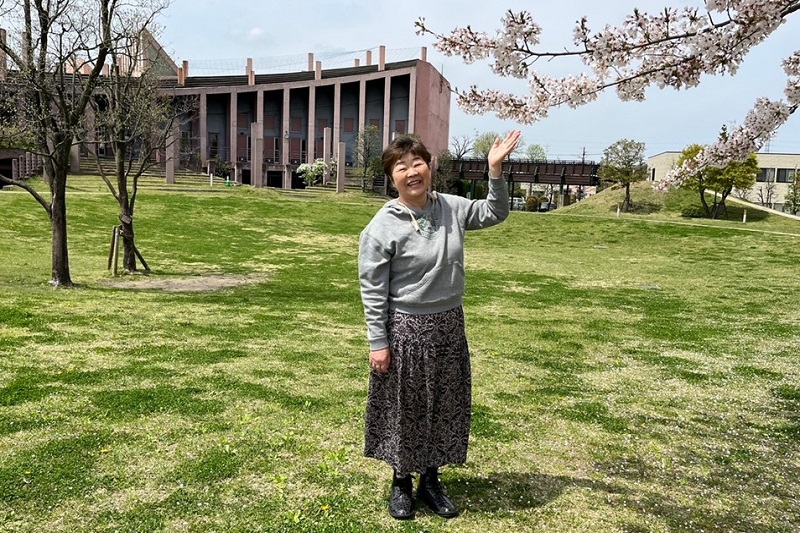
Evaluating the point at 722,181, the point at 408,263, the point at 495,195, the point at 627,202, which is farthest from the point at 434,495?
the point at 627,202

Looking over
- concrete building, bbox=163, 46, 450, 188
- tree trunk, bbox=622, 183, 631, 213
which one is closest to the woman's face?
tree trunk, bbox=622, 183, 631, 213

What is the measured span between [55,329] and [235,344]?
2.35m

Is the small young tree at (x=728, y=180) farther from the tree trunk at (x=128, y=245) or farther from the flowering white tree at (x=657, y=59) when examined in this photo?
the flowering white tree at (x=657, y=59)

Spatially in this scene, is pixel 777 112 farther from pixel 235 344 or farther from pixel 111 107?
pixel 111 107

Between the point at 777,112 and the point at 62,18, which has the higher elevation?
the point at 62,18

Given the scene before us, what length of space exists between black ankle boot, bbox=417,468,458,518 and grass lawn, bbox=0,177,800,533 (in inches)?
2.3

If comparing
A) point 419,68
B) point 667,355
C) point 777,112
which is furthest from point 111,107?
point 419,68

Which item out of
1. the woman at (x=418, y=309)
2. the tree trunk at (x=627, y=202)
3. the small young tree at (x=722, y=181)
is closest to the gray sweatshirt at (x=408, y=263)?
the woman at (x=418, y=309)

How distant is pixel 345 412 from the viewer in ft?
16.7

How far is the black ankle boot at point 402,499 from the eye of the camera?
131 inches

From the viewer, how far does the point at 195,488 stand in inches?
142

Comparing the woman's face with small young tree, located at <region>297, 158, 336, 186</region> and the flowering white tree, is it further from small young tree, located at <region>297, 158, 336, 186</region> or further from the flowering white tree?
small young tree, located at <region>297, 158, 336, 186</region>

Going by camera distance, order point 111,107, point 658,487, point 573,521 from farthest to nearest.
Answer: point 111,107
point 658,487
point 573,521

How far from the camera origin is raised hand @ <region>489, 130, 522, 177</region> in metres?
3.12
